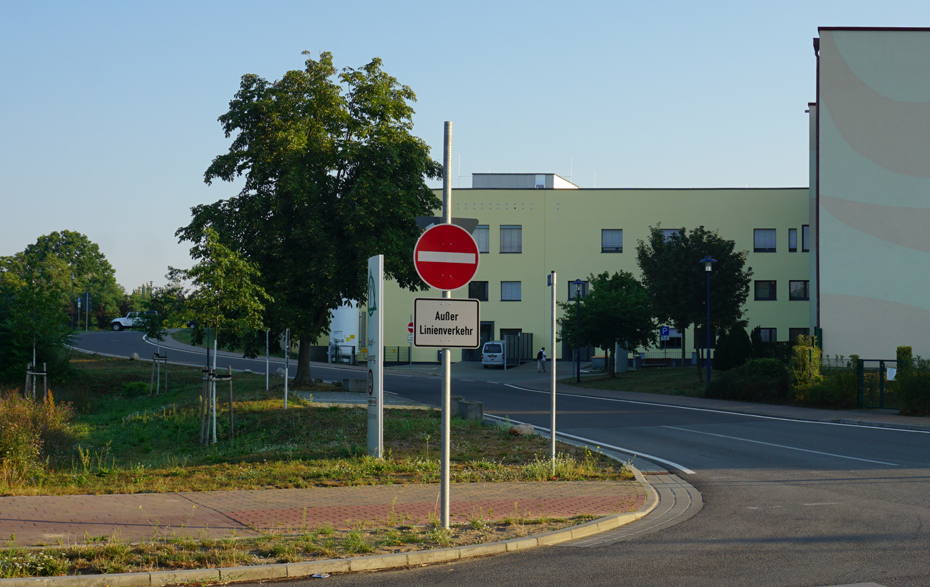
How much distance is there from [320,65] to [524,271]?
130 feet

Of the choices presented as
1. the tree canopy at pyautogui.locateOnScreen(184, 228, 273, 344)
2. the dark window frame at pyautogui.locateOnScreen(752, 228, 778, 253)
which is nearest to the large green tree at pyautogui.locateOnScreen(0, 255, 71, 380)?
the tree canopy at pyautogui.locateOnScreen(184, 228, 273, 344)

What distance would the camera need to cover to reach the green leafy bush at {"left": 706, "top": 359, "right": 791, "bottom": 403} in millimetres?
28500

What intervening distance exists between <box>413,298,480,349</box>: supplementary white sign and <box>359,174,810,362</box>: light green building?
182ft

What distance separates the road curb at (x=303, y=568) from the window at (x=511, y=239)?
190ft

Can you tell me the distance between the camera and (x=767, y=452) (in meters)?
15.2

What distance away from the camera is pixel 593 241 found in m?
64.9

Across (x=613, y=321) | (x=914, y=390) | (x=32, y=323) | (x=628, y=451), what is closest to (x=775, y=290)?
(x=613, y=321)

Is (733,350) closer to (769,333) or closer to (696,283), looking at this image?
(696,283)

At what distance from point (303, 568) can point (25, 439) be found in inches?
278

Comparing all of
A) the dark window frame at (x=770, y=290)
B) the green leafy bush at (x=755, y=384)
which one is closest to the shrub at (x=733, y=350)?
the green leafy bush at (x=755, y=384)

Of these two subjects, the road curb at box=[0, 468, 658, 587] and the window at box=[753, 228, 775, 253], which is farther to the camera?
the window at box=[753, 228, 775, 253]

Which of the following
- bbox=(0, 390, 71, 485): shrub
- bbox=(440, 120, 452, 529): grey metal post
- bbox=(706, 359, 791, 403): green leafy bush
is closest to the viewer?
bbox=(440, 120, 452, 529): grey metal post

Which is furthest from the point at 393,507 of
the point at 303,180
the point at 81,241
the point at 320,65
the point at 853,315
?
the point at 81,241

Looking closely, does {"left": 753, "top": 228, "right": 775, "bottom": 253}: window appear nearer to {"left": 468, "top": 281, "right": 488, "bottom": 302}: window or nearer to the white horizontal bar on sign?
{"left": 468, "top": 281, "right": 488, "bottom": 302}: window
